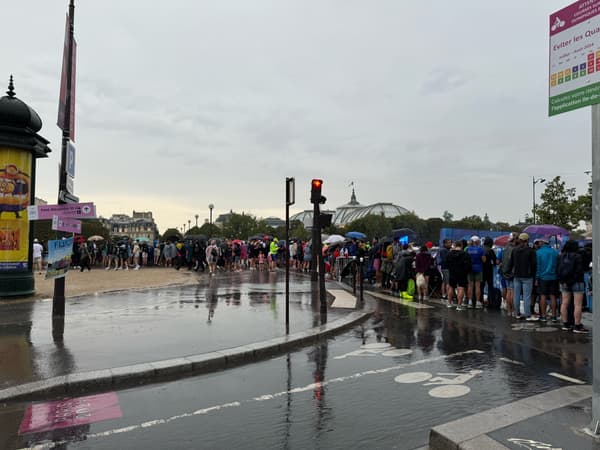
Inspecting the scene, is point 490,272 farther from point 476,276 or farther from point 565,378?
point 565,378

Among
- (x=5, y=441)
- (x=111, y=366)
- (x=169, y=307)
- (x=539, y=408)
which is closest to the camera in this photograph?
(x=5, y=441)

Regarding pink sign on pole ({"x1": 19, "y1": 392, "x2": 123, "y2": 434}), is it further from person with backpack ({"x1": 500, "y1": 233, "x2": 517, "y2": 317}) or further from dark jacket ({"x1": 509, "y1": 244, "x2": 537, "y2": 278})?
person with backpack ({"x1": 500, "y1": 233, "x2": 517, "y2": 317})

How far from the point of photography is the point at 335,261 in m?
23.1

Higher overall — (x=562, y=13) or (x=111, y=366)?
(x=562, y=13)

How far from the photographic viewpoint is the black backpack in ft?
30.5

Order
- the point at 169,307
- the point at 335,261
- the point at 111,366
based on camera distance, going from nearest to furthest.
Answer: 1. the point at 111,366
2. the point at 169,307
3. the point at 335,261

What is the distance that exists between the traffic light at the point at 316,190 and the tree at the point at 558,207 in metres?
30.1

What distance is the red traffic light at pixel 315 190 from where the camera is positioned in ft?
A: 39.6

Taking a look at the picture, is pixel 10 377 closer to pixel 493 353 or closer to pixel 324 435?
pixel 324 435

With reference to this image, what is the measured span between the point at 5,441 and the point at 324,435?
273 centimetres

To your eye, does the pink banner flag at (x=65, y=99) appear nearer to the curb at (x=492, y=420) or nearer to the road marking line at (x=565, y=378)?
the curb at (x=492, y=420)

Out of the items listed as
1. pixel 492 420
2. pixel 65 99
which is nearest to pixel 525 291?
pixel 492 420

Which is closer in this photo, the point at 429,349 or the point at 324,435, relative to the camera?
the point at 324,435

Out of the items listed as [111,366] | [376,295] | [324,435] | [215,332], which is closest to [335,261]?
[376,295]
